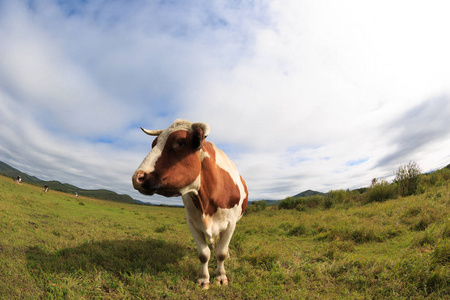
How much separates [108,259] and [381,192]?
18311 millimetres

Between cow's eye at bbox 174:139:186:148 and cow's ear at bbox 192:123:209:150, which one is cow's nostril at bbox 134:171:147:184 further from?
cow's ear at bbox 192:123:209:150

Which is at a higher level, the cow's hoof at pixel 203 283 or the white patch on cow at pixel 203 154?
the white patch on cow at pixel 203 154

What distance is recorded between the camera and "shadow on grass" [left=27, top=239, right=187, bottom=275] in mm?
3441

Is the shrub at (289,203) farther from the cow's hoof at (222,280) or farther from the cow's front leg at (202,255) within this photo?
the cow's front leg at (202,255)

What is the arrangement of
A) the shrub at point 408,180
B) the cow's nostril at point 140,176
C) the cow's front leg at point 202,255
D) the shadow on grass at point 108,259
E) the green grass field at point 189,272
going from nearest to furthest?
1. the cow's nostril at point 140,176
2. the green grass field at point 189,272
3. the cow's front leg at point 202,255
4. the shadow on grass at point 108,259
5. the shrub at point 408,180

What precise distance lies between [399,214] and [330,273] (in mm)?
6658

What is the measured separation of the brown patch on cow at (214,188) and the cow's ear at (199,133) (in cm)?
59

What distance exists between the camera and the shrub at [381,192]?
1440cm

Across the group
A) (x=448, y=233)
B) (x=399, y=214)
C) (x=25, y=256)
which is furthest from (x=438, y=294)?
(x=25, y=256)

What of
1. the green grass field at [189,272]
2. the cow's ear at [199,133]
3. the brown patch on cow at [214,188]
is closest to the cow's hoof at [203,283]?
the green grass field at [189,272]

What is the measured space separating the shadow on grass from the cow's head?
2274 millimetres

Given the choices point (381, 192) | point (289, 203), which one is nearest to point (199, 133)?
point (381, 192)

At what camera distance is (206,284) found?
10.6ft

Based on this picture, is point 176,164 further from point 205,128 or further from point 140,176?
point 205,128
